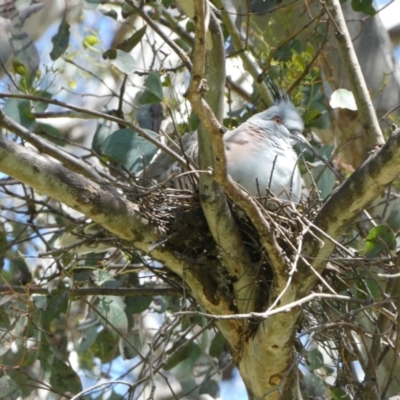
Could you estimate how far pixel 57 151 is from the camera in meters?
2.55

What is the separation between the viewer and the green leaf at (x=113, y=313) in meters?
3.39

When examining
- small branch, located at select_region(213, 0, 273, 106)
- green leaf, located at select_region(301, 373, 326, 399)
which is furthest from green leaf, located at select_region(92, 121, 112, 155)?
green leaf, located at select_region(301, 373, 326, 399)

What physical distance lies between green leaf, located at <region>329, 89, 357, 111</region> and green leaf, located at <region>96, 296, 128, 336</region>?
4.43 feet

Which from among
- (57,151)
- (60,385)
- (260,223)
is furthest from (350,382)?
(57,151)

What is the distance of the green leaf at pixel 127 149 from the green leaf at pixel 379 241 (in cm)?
95

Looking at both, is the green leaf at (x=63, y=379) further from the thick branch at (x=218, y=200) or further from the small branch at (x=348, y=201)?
the small branch at (x=348, y=201)

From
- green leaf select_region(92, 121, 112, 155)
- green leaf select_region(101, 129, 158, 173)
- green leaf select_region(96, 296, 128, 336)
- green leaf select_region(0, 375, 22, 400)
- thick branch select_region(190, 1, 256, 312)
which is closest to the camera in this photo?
thick branch select_region(190, 1, 256, 312)

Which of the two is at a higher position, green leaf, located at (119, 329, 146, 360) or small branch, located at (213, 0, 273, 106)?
small branch, located at (213, 0, 273, 106)

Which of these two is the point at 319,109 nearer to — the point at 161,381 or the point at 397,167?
the point at 397,167

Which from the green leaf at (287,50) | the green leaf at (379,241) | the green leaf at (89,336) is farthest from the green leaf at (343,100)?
the green leaf at (89,336)

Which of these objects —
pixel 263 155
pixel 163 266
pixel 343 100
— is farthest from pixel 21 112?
pixel 343 100

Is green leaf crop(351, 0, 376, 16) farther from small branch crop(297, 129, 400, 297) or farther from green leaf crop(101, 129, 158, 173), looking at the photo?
small branch crop(297, 129, 400, 297)

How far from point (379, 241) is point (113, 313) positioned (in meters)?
1.28

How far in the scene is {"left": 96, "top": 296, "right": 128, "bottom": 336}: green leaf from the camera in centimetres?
339
